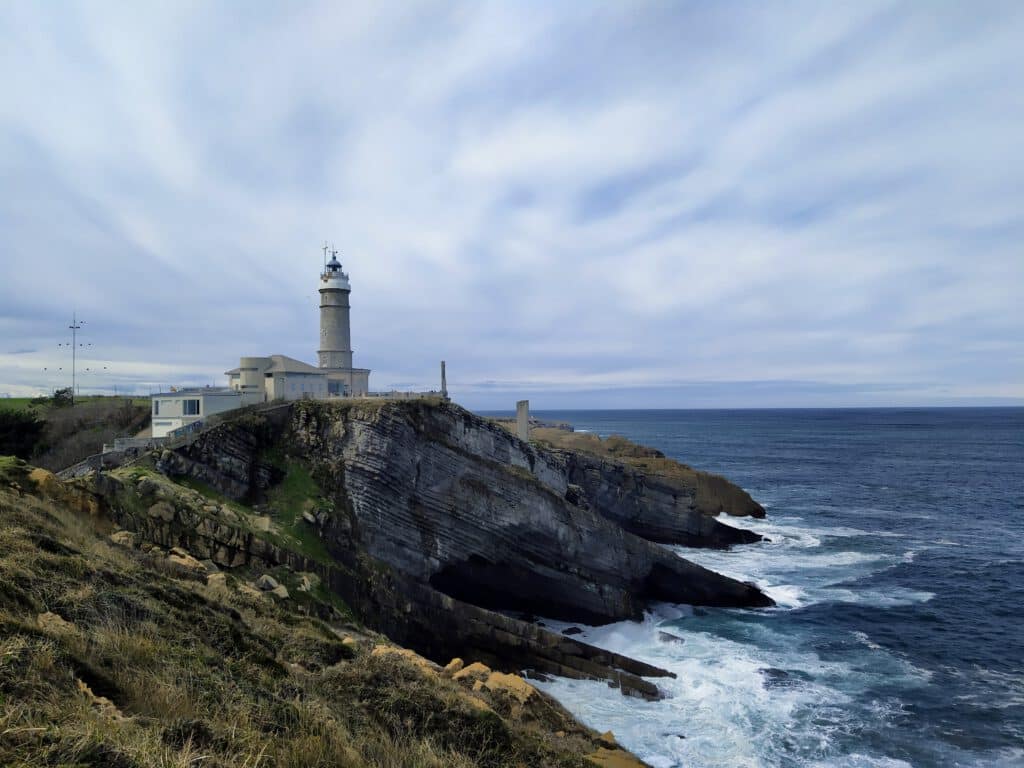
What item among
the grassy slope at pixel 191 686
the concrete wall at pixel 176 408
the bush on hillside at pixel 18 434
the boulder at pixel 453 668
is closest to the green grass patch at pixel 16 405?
the bush on hillside at pixel 18 434

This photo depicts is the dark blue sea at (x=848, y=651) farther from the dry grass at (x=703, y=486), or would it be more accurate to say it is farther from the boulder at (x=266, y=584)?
the boulder at (x=266, y=584)

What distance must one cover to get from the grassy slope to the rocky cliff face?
567cm

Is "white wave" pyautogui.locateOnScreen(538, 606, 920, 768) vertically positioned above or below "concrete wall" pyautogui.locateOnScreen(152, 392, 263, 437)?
below

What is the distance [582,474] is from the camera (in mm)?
43438

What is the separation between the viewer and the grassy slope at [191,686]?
4.83 m

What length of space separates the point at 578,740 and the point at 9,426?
90.5 feet

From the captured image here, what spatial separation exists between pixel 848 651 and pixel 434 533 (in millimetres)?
17177

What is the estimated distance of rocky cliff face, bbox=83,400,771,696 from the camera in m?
19.2

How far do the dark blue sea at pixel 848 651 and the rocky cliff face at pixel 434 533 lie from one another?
1839 mm

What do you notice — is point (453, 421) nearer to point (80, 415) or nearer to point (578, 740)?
point (578, 740)

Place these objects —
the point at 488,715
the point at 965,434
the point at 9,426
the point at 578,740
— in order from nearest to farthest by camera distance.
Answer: the point at 488,715 < the point at 578,740 < the point at 9,426 < the point at 965,434

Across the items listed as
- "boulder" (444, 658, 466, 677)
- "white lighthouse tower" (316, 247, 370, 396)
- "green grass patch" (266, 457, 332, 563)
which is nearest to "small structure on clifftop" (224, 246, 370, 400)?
"white lighthouse tower" (316, 247, 370, 396)

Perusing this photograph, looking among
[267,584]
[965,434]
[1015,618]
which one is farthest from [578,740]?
[965,434]

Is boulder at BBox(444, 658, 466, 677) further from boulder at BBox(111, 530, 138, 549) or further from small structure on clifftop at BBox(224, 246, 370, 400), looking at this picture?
small structure on clifftop at BBox(224, 246, 370, 400)
